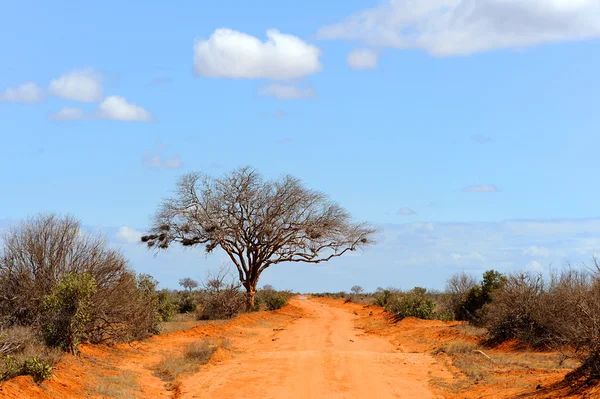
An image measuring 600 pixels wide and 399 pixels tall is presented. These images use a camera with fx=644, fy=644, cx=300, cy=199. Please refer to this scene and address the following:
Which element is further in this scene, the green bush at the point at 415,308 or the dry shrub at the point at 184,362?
the green bush at the point at 415,308

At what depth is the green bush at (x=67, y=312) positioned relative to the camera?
1814 cm

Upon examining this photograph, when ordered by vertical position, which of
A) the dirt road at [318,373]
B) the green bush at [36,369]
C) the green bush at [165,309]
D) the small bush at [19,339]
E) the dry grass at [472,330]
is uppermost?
the green bush at [165,309]

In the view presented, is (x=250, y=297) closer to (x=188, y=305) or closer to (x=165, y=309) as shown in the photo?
(x=188, y=305)

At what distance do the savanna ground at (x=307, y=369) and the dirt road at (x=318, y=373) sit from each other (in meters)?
0.03

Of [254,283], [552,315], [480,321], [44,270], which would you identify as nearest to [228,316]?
[254,283]

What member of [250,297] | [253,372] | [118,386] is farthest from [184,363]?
[250,297]

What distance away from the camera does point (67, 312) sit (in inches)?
728

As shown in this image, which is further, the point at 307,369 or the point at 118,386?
the point at 307,369

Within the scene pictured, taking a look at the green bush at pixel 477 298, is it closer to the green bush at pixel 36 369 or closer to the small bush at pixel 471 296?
the small bush at pixel 471 296

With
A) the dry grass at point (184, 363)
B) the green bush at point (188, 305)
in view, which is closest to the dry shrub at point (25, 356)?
the dry grass at point (184, 363)

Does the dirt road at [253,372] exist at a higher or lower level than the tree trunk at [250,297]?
lower

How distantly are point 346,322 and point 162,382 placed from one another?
2306 cm

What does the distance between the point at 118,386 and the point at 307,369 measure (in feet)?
17.9

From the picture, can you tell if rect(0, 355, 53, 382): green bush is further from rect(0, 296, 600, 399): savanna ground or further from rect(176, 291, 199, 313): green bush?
rect(176, 291, 199, 313): green bush
